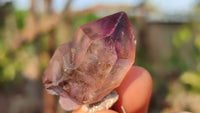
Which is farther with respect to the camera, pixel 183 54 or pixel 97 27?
pixel 183 54

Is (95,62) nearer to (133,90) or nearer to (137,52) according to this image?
(133,90)

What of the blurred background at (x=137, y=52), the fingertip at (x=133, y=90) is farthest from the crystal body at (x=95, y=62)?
the blurred background at (x=137, y=52)

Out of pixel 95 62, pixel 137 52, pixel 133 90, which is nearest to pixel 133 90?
pixel 133 90

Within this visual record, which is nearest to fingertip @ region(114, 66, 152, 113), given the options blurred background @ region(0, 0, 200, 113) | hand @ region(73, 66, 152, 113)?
hand @ region(73, 66, 152, 113)

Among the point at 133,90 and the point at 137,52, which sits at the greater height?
the point at 133,90

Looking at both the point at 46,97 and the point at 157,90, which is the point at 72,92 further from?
the point at 157,90

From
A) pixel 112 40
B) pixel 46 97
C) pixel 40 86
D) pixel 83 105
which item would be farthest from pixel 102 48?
pixel 40 86
